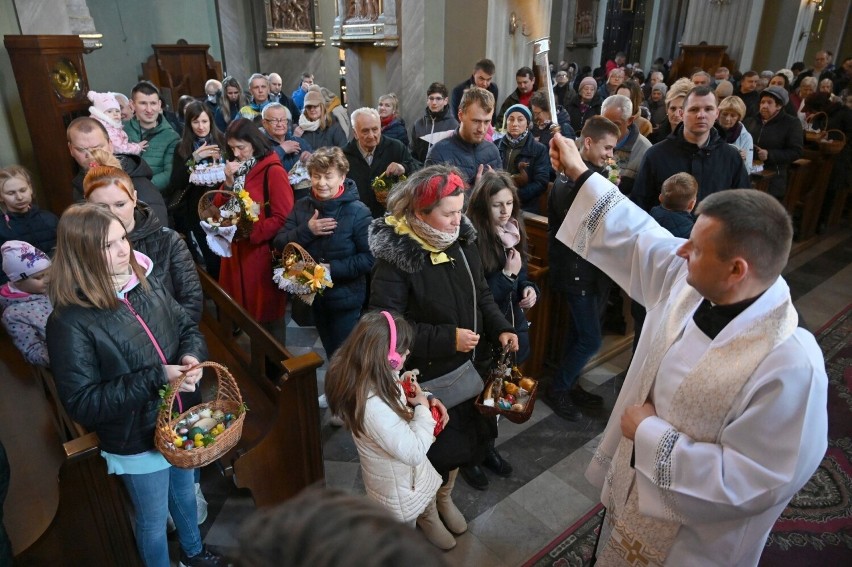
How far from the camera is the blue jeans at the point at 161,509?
7.38 ft

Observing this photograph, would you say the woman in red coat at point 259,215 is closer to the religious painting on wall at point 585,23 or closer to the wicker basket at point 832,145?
the wicker basket at point 832,145

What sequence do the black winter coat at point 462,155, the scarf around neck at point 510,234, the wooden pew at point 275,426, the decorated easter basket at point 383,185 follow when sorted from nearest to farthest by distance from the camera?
the wooden pew at point 275,426 < the scarf around neck at point 510,234 < the black winter coat at point 462,155 < the decorated easter basket at point 383,185

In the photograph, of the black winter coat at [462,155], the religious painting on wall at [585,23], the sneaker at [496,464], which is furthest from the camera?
the religious painting on wall at [585,23]

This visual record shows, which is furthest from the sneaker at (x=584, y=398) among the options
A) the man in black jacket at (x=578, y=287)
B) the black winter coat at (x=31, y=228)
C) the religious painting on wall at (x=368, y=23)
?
the religious painting on wall at (x=368, y=23)

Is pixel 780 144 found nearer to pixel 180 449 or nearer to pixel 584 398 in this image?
pixel 584 398

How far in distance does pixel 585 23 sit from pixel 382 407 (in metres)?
16.7

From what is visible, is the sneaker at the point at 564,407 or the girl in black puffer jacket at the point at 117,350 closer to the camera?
the girl in black puffer jacket at the point at 117,350

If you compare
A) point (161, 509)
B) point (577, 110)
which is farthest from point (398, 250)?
point (577, 110)

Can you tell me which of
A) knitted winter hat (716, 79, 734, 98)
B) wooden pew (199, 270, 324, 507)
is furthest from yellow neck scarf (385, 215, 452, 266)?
knitted winter hat (716, 79, 734, 98)

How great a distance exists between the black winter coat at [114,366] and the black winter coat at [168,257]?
23.0 inches

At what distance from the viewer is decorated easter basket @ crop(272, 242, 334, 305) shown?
3156 millimetres

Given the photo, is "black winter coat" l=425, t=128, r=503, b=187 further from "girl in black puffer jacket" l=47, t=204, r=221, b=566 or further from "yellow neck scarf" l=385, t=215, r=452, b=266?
"girl in black puffer jacket" l=47, t=204, r=221, b=566

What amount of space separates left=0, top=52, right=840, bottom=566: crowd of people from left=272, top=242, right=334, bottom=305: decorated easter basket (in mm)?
183

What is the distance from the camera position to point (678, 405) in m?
1.70
